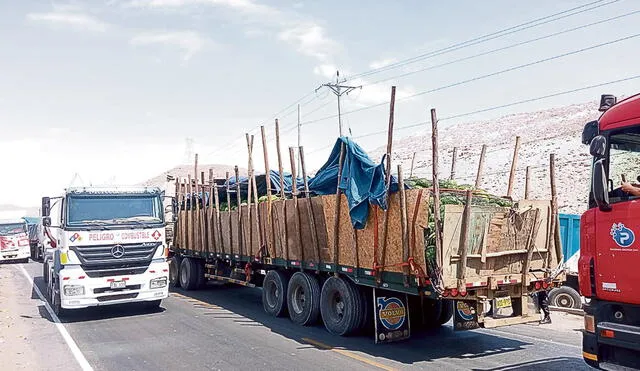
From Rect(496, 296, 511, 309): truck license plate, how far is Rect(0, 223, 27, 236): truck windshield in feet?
98.0

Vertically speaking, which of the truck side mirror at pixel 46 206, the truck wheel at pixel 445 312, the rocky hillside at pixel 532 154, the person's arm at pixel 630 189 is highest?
the rocky hillside at pixel 532 154

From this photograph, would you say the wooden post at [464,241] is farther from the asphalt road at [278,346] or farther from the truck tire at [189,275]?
the truck tire at [189,275]

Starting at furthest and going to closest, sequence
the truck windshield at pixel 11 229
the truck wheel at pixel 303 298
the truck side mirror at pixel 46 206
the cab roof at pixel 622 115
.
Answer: the truck windshield at pixel 11 229 < the truck side mirror at pixel 46 206 < the truck wheel at pixel 303 298 < the cab roof at pixel 622 115

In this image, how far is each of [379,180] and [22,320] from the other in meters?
8.59

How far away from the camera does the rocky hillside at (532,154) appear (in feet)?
93.7

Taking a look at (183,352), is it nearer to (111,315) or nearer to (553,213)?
(111,315)

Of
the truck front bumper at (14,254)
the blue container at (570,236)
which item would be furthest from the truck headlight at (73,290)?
the truck front bumper at (14,254)

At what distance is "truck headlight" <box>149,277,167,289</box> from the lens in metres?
11.9

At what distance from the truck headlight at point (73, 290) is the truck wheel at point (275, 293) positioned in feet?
12.3

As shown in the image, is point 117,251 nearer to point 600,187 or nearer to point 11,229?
point 600,187

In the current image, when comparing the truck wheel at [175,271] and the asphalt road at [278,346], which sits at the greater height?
the truck wheel at [175,271]

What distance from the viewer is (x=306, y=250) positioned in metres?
10.5

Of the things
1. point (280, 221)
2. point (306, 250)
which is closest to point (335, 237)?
point (306, 250)

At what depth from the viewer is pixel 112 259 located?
453 inches
